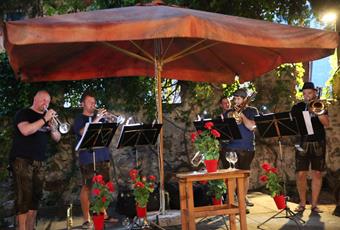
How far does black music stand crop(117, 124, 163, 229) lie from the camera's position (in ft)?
15.8

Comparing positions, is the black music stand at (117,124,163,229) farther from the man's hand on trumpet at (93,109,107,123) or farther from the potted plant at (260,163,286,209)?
the potted plant at (260,163,286,209)

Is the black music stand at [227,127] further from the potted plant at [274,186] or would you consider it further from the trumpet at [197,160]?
the potted plant at [274,186]

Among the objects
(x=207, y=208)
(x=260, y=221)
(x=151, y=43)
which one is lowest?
(x=260, y=221)

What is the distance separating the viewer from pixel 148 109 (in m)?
7.98

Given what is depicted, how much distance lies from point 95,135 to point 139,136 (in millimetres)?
539

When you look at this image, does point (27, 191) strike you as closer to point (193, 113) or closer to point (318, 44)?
point (318, 44)

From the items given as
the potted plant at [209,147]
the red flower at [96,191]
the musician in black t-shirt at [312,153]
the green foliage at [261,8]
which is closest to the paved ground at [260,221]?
the musician in black t-shirt at [312,153]

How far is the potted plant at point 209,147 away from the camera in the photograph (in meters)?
4.42

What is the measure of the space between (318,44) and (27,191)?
148 inches

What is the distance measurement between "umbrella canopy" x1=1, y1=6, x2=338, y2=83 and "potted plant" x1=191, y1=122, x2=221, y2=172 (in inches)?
44.1

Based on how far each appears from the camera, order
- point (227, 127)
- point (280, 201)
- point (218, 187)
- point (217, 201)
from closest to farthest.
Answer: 1. point (227, 127)
2. point (280, 201)
3. point (218, 187)
4. point (217, 201)

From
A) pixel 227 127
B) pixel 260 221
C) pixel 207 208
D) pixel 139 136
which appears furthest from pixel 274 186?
pixel 139 136

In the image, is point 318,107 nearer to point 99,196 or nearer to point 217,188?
point 217,188

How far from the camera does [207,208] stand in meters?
4.53
